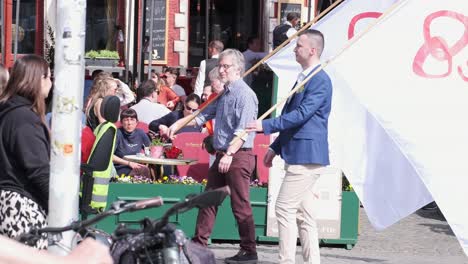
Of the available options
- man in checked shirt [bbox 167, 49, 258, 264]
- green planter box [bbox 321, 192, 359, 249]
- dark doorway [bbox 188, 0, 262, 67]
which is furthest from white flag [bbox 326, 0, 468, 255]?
dark doorway [bbox 188, 0, 262, 67]

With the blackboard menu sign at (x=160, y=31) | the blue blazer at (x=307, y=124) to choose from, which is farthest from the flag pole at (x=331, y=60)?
the blackboard menu sign at (x=160, y=31)

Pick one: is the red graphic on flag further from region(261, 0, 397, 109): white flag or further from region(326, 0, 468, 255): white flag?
region(261, 0, 397, 109): white flag

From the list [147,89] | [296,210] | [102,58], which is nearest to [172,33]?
[102,58]

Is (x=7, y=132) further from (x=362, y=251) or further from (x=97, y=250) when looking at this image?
(x=362, y=251)

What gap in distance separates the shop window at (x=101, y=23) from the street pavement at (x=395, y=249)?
11541 mm

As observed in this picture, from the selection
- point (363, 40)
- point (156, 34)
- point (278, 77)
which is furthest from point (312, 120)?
point (156, 34)

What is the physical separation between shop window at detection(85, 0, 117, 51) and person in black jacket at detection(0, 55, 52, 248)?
55.6 feet

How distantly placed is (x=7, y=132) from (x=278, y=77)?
14.4 ft

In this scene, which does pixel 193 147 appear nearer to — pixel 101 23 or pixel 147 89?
pixel 147 89

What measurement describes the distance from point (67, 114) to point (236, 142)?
127 inches

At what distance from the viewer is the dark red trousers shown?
934 centimetres

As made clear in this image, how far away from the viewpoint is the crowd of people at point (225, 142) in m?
5.95

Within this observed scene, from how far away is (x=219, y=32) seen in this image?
81.5 feet

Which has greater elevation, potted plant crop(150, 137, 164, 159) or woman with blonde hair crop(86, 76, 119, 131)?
woman with blonde hair crop(86, 76, 119, 131)
